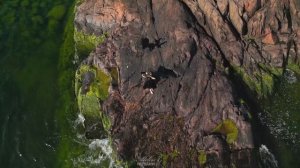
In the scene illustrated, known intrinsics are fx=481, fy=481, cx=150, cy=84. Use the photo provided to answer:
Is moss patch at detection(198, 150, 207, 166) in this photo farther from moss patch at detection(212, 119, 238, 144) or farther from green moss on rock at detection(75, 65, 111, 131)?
green moss on rock at detection(75, 65, 111, 131)

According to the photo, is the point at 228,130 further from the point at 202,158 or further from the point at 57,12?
the point at 57,12

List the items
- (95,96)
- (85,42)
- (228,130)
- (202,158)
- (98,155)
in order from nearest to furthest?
(202,158) → (228,130) → (98,155) → (95,96) → (85,42)

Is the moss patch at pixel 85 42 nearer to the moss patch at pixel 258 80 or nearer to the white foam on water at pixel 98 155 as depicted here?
the white foam on water at pixel 98 155

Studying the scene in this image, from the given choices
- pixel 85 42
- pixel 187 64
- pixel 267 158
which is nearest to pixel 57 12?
pixel 85 42

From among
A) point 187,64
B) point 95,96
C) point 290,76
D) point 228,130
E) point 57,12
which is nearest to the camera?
point 228,130

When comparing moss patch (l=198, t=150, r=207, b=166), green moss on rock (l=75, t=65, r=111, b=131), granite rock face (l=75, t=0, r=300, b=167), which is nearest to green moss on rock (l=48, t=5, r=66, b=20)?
granite rock face (l=75, t=0, r=300, b=167)

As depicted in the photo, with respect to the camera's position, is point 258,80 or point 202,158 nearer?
point 202,158

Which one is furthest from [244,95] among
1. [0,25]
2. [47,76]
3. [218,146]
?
[0,25]
